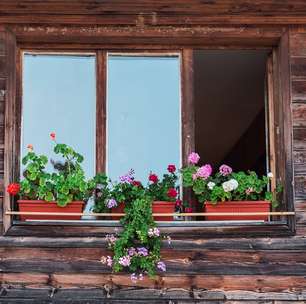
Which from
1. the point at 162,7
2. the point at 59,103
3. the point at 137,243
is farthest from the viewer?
the point at 59,103

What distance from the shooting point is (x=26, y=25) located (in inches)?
185

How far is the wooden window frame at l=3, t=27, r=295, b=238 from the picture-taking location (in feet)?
14.6

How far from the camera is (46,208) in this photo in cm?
447

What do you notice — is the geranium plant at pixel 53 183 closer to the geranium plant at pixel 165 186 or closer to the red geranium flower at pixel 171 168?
the geranium plant at pixel 165 186

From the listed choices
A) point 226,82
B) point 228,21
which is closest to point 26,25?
point 228,21

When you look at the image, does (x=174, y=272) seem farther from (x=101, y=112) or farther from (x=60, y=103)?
(x=60, y=103)

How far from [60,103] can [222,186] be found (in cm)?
129

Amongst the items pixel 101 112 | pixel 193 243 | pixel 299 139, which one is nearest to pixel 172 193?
pixel 193 243

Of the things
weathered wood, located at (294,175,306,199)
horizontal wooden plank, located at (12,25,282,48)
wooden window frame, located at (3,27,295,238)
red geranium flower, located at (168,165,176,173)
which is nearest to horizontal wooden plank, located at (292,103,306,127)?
wooden window frame, located at (3,27,295,238)

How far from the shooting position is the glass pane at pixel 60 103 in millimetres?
4785

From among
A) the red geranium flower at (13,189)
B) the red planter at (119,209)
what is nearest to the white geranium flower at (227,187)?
the red planter at (119,209)

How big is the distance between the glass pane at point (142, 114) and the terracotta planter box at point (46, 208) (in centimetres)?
38

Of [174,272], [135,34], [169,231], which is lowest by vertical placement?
[174,272]

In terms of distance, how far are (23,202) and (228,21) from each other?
177 cm
